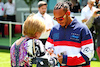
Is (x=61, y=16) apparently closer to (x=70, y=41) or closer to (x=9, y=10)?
(x=70, y=41)

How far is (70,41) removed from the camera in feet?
9.87

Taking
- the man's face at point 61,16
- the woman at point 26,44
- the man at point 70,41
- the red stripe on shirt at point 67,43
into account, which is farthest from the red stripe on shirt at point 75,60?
the man's face at point 61,16

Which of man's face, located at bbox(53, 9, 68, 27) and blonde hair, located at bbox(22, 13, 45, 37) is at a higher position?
man's face, located at bbox(53, 9, 68, 27)

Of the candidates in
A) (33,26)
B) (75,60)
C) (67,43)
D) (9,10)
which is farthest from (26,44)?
(9,10)

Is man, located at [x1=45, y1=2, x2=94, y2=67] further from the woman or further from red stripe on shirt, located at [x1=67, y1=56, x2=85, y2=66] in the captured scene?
the woman

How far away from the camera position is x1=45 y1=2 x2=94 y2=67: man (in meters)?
2.88

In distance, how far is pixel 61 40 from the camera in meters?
3.10

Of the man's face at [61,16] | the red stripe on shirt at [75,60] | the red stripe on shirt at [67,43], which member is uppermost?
the man's face at [61,16]

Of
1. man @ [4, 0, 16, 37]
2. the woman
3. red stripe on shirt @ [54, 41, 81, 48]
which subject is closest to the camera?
Answer: the woman

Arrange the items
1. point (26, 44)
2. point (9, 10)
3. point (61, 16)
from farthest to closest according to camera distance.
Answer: point (9, 10)
point (61, 16)
point (26, 44)

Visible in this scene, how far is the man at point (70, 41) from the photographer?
2.88 m

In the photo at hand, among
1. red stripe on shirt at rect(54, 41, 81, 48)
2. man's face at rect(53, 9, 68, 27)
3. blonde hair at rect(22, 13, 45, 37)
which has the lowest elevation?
red stripe on shirt at rect(54, 41, 81, 48)

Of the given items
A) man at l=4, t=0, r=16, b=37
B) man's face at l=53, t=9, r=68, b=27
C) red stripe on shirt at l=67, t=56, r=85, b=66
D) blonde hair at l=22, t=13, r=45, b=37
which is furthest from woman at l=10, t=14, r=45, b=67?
man at l=4, t=0, r=16, b=37

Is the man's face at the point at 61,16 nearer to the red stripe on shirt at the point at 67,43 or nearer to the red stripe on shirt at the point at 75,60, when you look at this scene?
the red stripe on shirt at the point at 67,43
